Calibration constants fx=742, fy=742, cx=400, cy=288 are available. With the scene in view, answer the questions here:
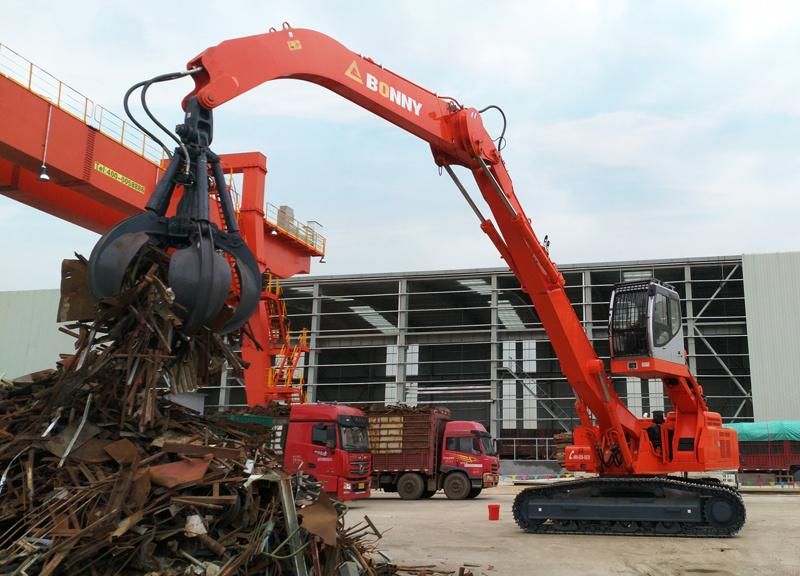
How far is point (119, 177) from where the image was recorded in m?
14.3

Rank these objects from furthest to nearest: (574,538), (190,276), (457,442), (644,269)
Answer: (644,269) < (457,442) < (574,538) < (190,276)

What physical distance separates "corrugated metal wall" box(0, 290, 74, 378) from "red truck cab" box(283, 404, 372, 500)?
29483 millimetres

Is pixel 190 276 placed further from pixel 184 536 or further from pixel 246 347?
pixel 246 347

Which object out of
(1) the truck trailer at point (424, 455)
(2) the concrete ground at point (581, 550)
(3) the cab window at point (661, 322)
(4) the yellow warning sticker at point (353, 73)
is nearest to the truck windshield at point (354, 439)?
(2) the concrete ground at point (581, 550)

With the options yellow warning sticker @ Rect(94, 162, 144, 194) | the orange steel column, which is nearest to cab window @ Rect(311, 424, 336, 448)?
the orange steel column

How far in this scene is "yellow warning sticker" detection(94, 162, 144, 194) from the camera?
1380cm

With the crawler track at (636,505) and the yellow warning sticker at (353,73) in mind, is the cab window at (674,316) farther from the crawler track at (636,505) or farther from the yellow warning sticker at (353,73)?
the yellow warning sticker at (353,73)

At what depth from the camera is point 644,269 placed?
37750mm

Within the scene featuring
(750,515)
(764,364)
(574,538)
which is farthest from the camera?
(764,364)

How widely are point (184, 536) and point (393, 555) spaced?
16.7ft

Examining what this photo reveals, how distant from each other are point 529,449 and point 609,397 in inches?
1110

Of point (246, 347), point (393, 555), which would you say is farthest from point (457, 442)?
point (393, 555)

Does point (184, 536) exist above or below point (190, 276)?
below

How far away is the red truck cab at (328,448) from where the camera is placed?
1829cm
